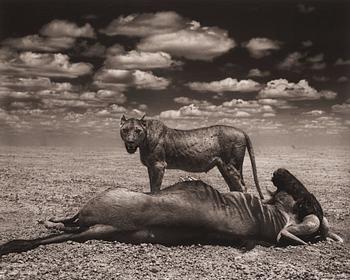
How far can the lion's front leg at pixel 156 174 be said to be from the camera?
777 cm

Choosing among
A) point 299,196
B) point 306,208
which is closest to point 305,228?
point 306,208

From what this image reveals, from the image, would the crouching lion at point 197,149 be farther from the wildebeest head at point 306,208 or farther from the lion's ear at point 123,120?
the wildebeest head at point 306,208

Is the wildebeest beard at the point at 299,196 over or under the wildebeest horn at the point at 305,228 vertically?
over

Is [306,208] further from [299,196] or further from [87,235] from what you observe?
[87,235]

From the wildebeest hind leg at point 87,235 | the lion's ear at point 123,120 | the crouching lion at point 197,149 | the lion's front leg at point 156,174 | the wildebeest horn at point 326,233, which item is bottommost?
the wildebeest horn at point 326,233

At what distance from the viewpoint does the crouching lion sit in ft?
26.4

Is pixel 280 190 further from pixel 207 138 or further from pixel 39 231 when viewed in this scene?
pixel 39 231

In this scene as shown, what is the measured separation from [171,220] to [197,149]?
262 centimetres

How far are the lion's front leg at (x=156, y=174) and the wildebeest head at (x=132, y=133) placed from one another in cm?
54

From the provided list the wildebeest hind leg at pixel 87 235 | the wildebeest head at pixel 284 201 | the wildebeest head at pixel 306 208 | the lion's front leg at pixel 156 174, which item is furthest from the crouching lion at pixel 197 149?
the wildebeest hind leg at pixel 87 235

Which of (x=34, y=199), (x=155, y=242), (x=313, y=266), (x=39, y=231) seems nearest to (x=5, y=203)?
(x=34, y=199)

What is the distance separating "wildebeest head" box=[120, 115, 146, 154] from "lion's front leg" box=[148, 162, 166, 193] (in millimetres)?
539

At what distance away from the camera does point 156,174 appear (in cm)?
787

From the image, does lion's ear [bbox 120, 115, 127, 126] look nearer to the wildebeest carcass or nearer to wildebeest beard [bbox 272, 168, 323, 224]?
the wildebeest carcass
